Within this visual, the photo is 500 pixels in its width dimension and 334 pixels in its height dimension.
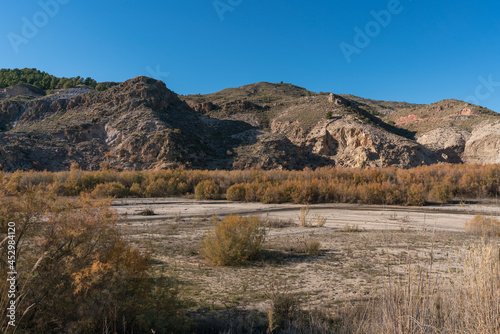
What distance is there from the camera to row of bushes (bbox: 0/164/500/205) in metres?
20.5

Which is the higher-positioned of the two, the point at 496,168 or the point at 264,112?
the point at 264,112

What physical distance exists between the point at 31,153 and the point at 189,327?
38513mm

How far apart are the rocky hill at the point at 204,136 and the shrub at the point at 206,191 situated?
11824 mm

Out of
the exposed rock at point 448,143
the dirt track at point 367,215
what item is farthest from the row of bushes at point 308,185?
the exposed rock at point 448,143

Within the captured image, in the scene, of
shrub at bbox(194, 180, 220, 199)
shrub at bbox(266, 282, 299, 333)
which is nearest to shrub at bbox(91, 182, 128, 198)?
shrub at bbox(194, 180, 220, 199)

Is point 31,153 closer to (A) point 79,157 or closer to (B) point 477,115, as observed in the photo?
(A) point 79,157

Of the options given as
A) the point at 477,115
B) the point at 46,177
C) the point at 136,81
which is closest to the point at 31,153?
the point at 46,177

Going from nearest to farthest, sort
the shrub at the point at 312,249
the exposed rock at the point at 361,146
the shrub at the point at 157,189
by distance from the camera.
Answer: the shrub at the point at 312,249, the shrub at the point at 157,189, the exposed rock at the point at 361,146

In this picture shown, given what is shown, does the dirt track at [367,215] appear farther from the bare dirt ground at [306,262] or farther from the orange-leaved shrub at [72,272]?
the orange-leaved shrub at [72,272]

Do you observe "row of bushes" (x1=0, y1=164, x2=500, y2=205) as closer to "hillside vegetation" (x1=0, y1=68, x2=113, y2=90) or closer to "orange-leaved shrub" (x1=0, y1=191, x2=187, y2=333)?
"orange-leaved shrub" (x1=0, y1=191, x2=187, y2=333)

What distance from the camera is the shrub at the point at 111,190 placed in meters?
21.1

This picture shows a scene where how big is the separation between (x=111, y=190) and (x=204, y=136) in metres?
23.5

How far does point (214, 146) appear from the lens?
139 feet

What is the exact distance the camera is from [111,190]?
2178cm
